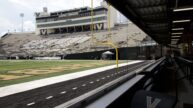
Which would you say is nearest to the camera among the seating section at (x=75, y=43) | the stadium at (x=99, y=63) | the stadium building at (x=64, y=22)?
the stadium at (x=99, y=63)

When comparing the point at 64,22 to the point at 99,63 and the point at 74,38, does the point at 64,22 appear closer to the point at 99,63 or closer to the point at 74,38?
the point at 74,38

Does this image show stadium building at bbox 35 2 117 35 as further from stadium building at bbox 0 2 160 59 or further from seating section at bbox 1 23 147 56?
seating section at bbox 1 23 147 56

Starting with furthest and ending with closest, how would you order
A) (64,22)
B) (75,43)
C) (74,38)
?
1. (64,22)
2. (74,38)
3. (75,43)

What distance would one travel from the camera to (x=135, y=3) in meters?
6.32

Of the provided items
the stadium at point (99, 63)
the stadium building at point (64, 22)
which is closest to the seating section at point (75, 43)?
the stadium at point (99, 63)

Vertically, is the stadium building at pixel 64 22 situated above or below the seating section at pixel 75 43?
above

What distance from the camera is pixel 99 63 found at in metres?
30.5

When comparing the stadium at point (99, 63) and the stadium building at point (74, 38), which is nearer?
the stadium at point (99, 63)

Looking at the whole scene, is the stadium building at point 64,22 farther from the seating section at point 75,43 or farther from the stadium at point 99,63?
the seating section at point 75,43

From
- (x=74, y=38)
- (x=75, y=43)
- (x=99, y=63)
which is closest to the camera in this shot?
(x=99, y=63)

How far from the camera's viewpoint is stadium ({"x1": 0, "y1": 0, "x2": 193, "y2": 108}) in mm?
2969

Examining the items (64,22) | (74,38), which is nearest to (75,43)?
(74,38)

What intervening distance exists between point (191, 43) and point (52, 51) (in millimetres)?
Result: 43467

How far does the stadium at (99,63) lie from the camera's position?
297 cm
